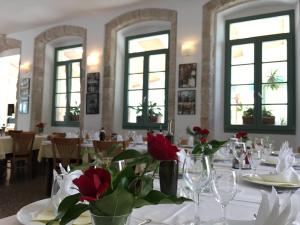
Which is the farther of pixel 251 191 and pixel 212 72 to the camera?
pixel 212 72

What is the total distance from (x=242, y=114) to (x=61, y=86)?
18.1 ft

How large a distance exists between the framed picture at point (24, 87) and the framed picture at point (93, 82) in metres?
2.45

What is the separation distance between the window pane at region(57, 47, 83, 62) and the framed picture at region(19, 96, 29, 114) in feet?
5.23

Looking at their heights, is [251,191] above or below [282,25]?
below

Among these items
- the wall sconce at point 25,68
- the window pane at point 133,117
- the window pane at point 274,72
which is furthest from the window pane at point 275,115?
the wall sconce at point 25,68

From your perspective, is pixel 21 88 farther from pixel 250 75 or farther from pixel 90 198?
pixel 90 198

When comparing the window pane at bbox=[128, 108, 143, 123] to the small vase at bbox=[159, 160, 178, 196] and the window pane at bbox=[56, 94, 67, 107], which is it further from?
the small vase at bbox=[159, 160, 178, 196]

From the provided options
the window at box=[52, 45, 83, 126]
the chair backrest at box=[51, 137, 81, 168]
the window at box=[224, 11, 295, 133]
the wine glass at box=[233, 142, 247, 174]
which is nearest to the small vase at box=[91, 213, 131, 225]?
the wine glass at box=[233, 142, 247, 174]

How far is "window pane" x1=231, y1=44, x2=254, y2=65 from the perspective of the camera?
6203mm

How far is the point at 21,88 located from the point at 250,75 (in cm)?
686

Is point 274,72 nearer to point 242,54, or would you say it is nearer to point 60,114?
point 242,54

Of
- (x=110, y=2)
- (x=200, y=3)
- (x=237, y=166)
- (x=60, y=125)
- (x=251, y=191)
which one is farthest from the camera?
(x=60, y=125)

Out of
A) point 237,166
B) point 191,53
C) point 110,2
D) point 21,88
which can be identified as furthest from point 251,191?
point 21,88

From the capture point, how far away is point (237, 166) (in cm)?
196
